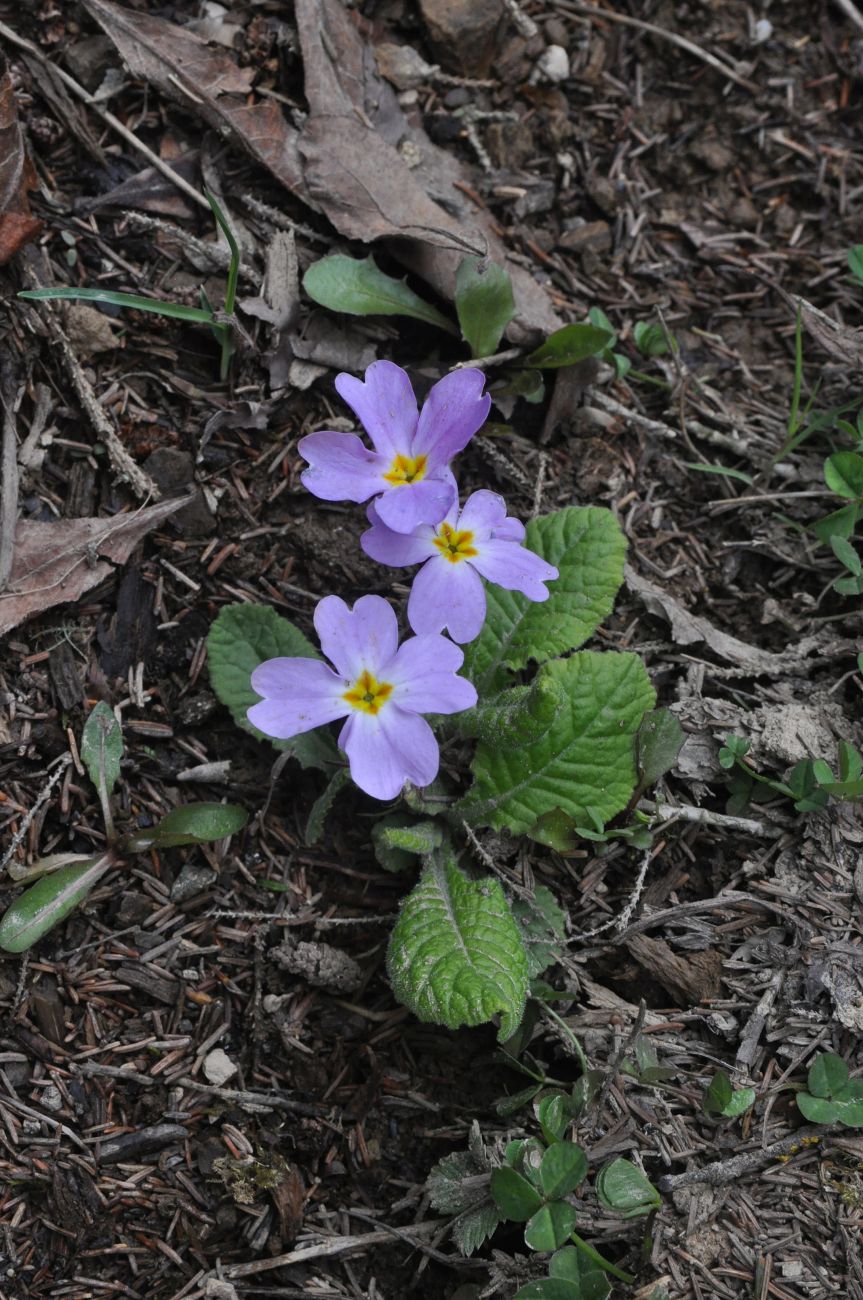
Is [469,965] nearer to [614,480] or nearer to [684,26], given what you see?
[614,480]

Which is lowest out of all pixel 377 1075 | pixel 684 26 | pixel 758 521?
pixel 377 1075

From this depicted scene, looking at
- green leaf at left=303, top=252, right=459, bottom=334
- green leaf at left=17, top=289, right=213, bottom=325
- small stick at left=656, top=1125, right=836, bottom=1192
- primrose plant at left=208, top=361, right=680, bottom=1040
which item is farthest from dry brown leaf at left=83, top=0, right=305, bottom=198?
small stick at left=656, top=1125, right=836, bottom=1192

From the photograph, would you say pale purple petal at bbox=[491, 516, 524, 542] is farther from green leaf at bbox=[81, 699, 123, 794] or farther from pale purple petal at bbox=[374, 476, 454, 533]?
green leaf at bbox=[81, 699, 123, 794]

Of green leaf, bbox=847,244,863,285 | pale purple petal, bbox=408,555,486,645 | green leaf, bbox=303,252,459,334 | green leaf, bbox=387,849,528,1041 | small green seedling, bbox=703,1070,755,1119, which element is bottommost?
small green seedling, bbox=703,1070,755,1119

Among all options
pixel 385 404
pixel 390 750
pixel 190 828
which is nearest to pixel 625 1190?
pixel 390 750

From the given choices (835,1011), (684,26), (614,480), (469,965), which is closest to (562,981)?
(469,965)

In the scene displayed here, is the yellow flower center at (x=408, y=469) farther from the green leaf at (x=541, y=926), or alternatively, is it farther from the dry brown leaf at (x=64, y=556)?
the green leaf at (x=541, y=926)
